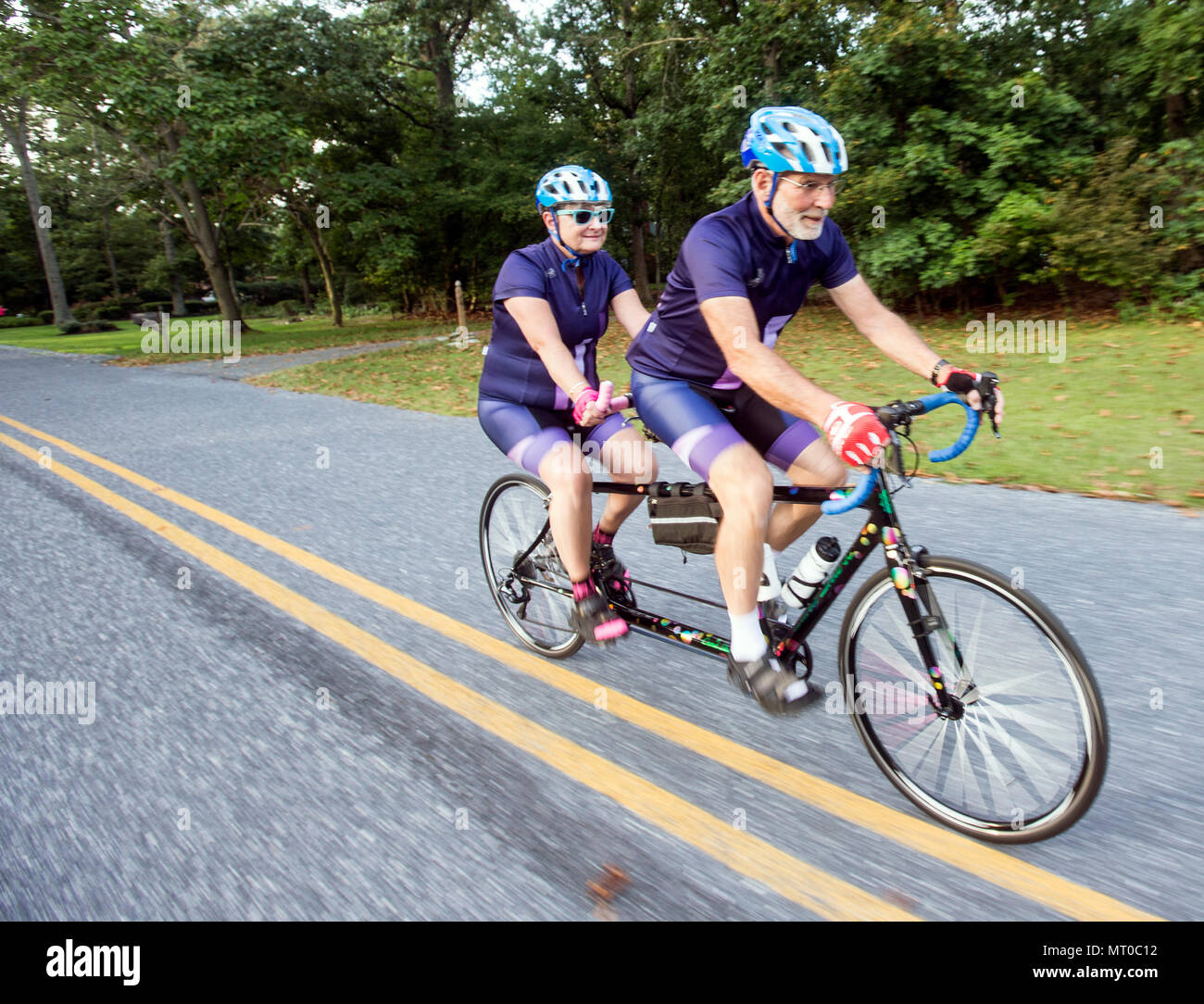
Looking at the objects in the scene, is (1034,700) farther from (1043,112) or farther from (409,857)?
(1043,112)

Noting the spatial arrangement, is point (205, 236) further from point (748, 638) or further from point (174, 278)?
point (174, 278)

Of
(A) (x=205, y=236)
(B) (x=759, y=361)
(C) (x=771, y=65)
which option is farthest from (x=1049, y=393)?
(A) (x=205, y=236)

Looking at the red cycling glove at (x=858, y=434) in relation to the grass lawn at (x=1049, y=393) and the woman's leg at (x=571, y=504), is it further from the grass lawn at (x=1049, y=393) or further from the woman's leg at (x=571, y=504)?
the grass lawn at (x=1049, y=393)

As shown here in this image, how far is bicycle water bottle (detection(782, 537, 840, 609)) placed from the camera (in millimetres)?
2846

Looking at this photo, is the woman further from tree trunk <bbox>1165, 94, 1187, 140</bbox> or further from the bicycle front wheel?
tree trunk <bbox>1165, 94, 1187, 140</bbox>

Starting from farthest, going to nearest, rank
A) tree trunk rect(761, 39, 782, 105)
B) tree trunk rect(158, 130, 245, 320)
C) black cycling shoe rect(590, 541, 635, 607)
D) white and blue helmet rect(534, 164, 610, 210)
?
1. tree trunk rect(158, 130, 245, 320)
2. tree trunk rect(761, 39, 782, 105)
3. black cycling shoe rect(590, 541, 635, 607)
4. white and blue helmet rect(534, 164, 610, 210)

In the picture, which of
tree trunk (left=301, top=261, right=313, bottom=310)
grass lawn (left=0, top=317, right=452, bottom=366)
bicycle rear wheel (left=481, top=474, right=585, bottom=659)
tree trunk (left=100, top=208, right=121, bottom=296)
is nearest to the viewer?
bicycle rear wheel (left=481, top=474, right=585, bottom=659)

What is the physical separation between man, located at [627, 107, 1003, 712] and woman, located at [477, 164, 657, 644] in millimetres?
349

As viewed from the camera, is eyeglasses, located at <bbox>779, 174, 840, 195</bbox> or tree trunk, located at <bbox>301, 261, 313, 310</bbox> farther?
tree trunk, located at <bbox>301, 261, 313, 310</bbox>

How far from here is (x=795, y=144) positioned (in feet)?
8.33

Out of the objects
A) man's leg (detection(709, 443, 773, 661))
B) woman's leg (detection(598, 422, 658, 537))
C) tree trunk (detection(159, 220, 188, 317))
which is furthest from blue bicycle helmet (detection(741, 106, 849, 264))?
tree trunk (detection(159, 220, 188, 317))

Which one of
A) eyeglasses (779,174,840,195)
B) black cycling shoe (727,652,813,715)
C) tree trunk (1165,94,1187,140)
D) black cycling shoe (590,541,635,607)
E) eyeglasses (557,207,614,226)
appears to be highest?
tree trunk (1165,94,1187,140)

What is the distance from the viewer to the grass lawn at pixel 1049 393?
19.9 feet
